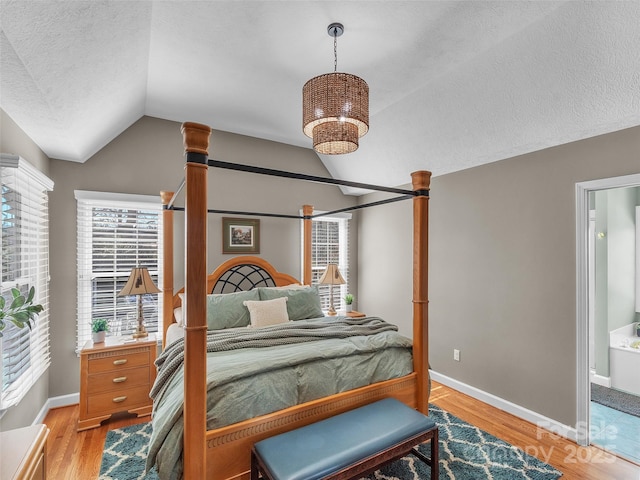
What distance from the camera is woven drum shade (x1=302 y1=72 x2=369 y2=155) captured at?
214cm

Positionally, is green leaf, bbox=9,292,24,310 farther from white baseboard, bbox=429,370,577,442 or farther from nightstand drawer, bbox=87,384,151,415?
white baseboard, bbox=429,370,577,442

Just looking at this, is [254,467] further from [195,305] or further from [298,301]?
[298,301]

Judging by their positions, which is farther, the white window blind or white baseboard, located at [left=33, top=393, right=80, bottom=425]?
white baseboard, located at [left=33, top=393, right=80, bottom=425]

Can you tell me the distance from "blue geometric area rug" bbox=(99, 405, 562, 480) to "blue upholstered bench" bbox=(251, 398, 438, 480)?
0.43 m

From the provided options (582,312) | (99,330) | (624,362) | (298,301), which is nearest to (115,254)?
(99,330)

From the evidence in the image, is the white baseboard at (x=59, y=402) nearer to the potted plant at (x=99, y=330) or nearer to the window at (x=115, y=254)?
the window at (x=115, y=254)

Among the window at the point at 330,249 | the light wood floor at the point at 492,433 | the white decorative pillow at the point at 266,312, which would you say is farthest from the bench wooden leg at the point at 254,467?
the window at the point at 330,249

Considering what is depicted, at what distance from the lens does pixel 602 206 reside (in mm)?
3725

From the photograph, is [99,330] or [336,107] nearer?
[336,107]

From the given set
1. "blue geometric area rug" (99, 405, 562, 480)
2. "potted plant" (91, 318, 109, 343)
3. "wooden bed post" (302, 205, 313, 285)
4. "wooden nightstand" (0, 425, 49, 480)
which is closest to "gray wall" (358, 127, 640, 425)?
"blue geometric area rug" (99, 405, 562, 480)

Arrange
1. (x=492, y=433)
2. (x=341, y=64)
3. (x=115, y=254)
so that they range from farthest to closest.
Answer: (x=115, y=254) < (x=492, y=433) < (x=341, y=64)

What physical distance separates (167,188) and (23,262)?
149cm

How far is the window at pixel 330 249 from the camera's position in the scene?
4773mm

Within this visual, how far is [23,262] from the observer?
2.43m
